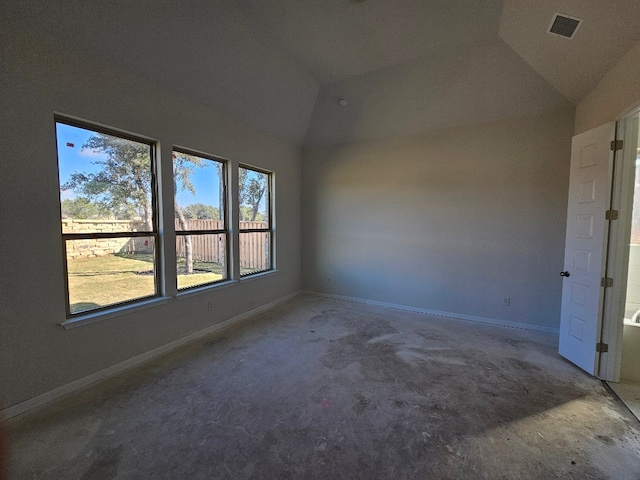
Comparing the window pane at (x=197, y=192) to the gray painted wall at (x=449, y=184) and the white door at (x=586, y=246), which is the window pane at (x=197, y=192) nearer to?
the gray painted wall at (x=449, y=184)

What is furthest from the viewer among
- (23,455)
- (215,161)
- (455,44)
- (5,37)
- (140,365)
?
(215,161)

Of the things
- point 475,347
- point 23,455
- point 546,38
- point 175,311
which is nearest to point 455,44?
point 546,38

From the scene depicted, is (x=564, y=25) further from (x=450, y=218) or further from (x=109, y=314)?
(x=109, y=314)

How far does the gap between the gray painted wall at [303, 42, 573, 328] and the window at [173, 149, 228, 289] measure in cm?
203

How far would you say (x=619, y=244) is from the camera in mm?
2371

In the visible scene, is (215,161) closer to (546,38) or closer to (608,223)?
(546,38)

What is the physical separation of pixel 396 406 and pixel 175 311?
2508mm

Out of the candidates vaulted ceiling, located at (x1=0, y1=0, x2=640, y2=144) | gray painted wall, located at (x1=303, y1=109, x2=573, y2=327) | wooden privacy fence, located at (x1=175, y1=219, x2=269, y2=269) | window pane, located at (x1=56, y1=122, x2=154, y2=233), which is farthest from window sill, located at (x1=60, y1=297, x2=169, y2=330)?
gray painted wall, located at (x1=303, y1=109, x2=573, y2=327)

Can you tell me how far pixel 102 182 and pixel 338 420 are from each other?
9.51 feet

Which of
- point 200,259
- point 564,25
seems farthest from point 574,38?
point 200,259

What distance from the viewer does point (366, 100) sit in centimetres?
398

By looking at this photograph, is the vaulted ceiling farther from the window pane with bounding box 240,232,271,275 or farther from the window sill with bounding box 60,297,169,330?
the window sill with bounding box 60,297,169,330

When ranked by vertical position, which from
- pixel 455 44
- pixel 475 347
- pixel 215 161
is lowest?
pixel 475 347

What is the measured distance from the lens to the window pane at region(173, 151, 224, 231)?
317 cm
